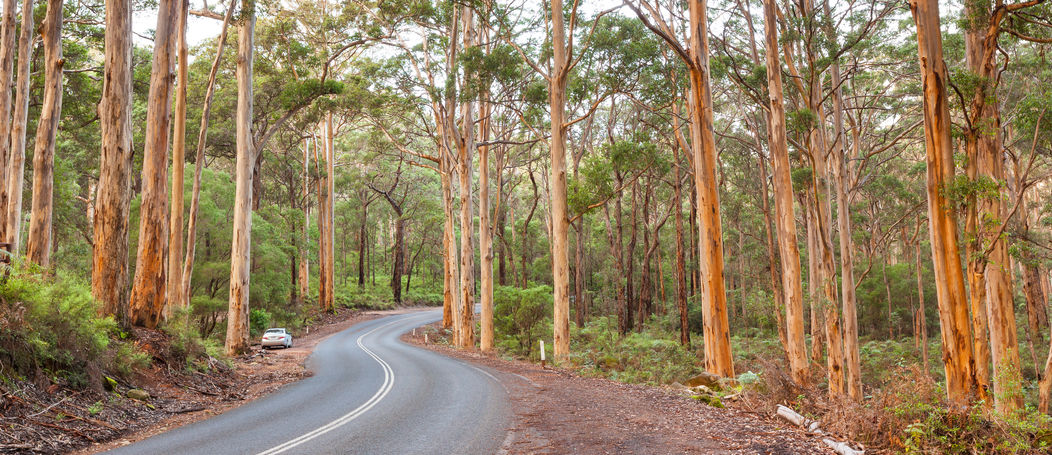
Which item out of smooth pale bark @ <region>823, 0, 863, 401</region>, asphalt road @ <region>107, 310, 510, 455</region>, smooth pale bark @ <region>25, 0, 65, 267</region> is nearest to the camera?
asphalt road @ <region>107, 310, 510, 455</region>

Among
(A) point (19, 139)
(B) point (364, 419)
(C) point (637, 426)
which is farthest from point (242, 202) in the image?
(C) point (637, 426)

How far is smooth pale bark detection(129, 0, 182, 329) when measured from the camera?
1338 centimetres

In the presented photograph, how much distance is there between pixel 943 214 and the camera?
9500 mm

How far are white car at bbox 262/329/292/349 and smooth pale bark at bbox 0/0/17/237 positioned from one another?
12838 mm

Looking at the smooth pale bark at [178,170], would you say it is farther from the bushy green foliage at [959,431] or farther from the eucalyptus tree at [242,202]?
the bushy green foliage at [959,431]

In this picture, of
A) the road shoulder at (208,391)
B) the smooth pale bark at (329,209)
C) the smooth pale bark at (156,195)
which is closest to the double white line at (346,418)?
the road shoulder at (208,391)

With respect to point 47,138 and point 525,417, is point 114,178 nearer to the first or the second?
point 47,138

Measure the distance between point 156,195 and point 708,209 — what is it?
12.5 metres

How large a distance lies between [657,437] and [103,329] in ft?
31.5

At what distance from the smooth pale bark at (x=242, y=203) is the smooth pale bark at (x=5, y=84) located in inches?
226

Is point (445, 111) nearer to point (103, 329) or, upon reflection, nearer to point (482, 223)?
point (482, 223)

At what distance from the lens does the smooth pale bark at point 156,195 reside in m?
13.4

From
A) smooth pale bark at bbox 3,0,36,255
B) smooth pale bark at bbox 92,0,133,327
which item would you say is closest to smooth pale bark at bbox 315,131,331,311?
smooth pale bark at bbox 3,0,36,255

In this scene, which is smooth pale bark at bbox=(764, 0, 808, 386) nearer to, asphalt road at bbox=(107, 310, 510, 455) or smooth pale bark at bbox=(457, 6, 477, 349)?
asphalt road at bbox=(107, 310, 510, 455)
